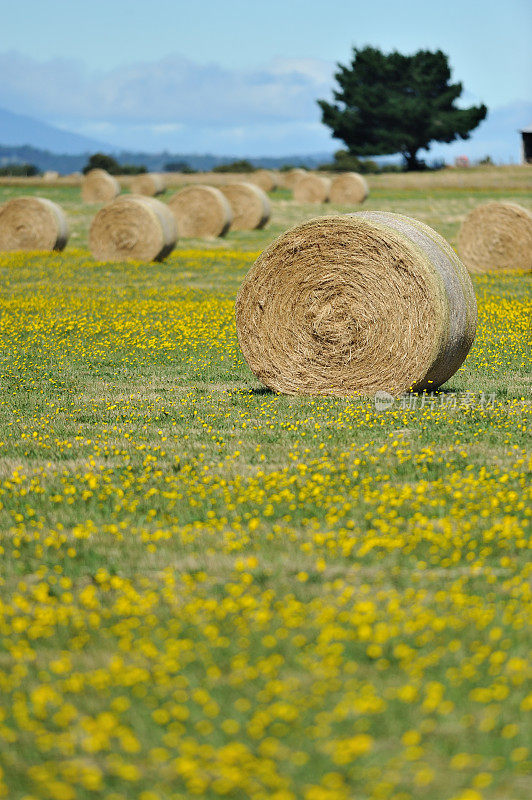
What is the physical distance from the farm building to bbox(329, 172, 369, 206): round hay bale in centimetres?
3999

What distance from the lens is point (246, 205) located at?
140ft

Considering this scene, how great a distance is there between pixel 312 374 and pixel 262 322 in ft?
3.02

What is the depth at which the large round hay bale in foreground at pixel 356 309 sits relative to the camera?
476 inches

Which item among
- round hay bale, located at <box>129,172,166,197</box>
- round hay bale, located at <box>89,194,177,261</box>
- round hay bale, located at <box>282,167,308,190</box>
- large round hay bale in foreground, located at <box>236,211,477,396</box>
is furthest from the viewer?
round hay bale, located at <box>282,167,308,190</box>

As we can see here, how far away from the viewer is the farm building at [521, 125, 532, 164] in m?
90.8

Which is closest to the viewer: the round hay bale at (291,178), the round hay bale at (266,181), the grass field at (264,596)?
the grass field at (264,596)

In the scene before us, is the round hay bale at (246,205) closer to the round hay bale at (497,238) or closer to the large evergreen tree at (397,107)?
the round hay bale at (497,238)

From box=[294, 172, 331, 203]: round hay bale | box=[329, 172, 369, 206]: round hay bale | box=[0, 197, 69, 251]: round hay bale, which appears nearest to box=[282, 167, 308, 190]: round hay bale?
box=[294, 172, 331, 203]: round hay bale

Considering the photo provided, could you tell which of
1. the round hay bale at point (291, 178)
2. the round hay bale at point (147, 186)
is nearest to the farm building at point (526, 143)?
the round hay bale at point (291, 178)

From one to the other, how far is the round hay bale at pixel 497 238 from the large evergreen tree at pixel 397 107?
59.7 m

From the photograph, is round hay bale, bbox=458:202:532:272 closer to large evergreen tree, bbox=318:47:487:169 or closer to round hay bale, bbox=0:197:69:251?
round hay bale, bbox=0:197:69:251

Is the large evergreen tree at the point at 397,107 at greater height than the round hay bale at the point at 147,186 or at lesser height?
greater

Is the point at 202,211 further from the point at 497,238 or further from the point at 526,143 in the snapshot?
the point at 526,143

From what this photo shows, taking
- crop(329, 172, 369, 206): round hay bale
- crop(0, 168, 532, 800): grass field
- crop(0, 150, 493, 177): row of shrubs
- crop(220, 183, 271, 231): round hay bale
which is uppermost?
crop(0, 150, 493, 177): row of shrubs
